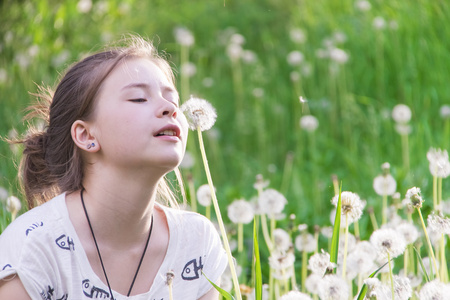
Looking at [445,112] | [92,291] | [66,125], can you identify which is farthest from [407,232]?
[445,112]

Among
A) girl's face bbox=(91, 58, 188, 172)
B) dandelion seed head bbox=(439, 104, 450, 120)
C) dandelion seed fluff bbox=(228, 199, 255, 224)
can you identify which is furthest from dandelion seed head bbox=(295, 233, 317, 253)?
dandelion seed head bbox=(439, 104, 450, 120)

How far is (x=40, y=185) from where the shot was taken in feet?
6.41

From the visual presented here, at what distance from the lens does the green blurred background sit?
390 cm

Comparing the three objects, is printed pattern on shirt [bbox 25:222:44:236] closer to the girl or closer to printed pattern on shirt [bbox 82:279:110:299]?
the girl

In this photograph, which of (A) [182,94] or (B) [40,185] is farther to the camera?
(A) [182,94]

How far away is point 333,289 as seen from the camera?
4.47 feet

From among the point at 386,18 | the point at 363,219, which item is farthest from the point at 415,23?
the point at 363,219

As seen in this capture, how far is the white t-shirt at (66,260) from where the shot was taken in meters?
1.57

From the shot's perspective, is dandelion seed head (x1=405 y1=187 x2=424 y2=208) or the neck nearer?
dandelion seed head (x1=405 y1=187 x2=424 y2=208)

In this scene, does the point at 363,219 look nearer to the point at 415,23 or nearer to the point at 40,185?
the point at 40,185

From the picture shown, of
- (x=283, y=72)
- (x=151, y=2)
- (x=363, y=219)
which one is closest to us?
(x=363, y=219)

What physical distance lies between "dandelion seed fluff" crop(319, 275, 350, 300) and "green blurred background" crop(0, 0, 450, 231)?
1921mm

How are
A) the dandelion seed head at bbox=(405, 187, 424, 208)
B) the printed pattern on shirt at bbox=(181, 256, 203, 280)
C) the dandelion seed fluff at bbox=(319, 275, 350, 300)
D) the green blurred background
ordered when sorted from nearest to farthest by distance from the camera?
the dandelion seed fluff at bbox=(319, 275, 350, 300), the dandelion seed head at bbox=(405, 187, 424, 208), the printed pattern on shirt at bbox=(181, 256, 203, 280), the green blurred background

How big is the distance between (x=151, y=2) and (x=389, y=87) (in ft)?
10.8
